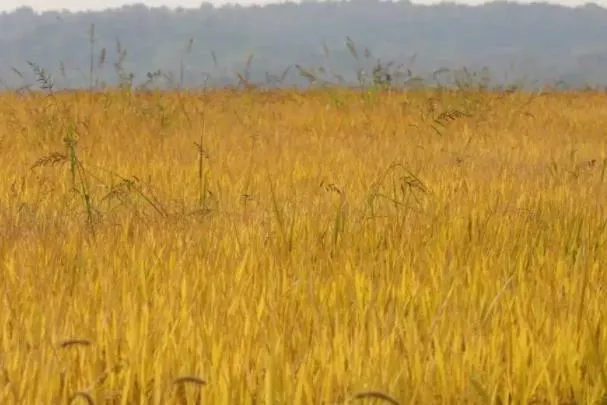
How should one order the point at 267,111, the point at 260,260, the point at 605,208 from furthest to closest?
the point at 267,111 → the point at 605,208 → the point at 260,260

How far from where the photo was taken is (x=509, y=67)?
10.0 meters

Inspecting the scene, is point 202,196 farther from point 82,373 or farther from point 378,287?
point 82,373

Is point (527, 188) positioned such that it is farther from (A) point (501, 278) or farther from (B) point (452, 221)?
(A) point (501, 278)

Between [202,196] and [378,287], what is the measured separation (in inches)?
59.7

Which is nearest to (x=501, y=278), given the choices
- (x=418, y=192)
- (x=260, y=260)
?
(x=260, y=260)

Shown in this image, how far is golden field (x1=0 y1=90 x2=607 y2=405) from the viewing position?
5.50ft

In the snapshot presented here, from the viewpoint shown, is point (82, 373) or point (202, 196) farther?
point (202, 196)

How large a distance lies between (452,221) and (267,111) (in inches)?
219

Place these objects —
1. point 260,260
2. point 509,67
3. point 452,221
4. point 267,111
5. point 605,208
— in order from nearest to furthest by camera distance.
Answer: point 260,260 → point 452,221 → point 605,208 → point 267,111 → point 509,67

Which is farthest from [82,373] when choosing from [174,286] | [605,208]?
[605,208]

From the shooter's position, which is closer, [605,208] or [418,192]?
Result: [605,208]

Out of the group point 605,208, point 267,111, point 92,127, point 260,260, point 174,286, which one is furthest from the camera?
point 267,111

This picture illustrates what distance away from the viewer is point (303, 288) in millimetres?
2258

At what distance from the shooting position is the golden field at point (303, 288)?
1.68 m
